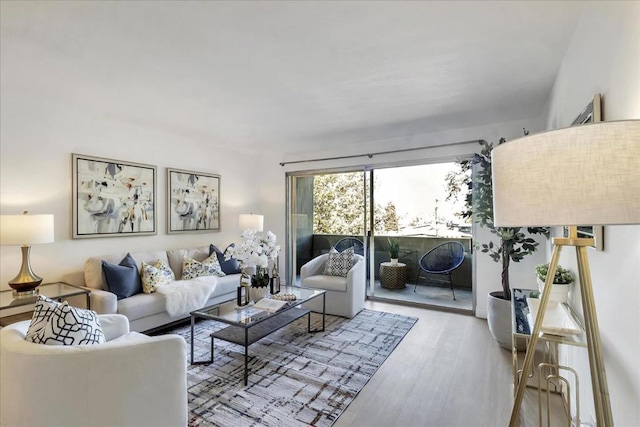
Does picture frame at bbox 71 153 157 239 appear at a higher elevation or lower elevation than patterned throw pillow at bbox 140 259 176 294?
higher

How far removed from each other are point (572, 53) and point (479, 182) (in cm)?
157

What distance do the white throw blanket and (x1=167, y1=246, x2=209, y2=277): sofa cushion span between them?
0.95 ft

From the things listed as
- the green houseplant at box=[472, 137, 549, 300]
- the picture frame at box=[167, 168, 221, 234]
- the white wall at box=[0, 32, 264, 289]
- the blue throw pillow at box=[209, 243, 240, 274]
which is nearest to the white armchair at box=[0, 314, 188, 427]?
the white wall at box=[0, 32, 264, 289]

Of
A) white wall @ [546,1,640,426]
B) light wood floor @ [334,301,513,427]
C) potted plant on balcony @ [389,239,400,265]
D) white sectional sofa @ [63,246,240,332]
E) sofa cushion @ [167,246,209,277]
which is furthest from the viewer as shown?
potted plant on balcony @ [389,239,400,265]

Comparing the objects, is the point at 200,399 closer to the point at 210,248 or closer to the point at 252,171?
the point at 210,248

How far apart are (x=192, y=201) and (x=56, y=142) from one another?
170 cm

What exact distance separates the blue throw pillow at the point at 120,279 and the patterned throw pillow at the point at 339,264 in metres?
2.30

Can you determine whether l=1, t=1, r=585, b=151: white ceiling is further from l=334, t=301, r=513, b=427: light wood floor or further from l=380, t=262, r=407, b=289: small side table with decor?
l=334, t=301, r=513, b=427: light wood floor

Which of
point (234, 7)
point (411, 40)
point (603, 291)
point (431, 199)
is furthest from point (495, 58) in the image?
point (431, 199)

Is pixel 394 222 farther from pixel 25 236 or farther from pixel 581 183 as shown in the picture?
pixel 25 236

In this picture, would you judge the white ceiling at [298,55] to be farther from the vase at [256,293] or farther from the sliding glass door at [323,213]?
the vase at [256,293]

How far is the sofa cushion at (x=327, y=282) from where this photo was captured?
3.81 m

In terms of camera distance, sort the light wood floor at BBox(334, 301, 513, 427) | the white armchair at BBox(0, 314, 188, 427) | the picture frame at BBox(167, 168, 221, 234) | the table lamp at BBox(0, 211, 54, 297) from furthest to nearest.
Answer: the picture frame at BBox(167, 168, 221, 234)
the table lamp at BBox(0, 211, 54, 297)
the light wood floor at BBox(334, 301, 513, 427)
the white armchair at BBox(0, 314, 188, 427)

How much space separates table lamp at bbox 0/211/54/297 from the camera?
249 cm
